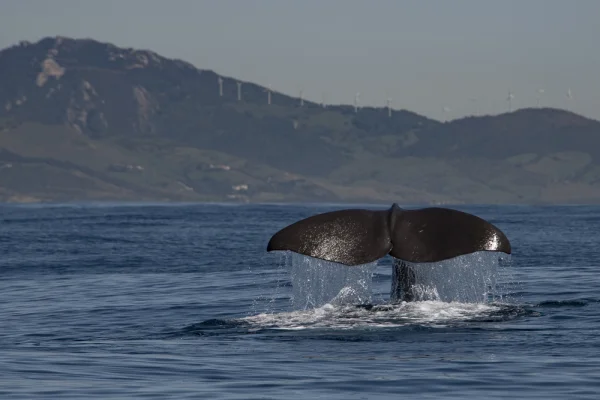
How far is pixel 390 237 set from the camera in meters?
15.8

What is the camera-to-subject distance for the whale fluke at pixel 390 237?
1552 centimetres

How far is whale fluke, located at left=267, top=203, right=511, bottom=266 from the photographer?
1552 cm

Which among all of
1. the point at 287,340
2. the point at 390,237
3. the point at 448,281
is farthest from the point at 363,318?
the point at 448,281

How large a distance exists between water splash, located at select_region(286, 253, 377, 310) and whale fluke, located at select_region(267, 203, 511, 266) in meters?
1.75

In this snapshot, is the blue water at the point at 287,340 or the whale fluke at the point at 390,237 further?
the whale fluke at the point at 390,237

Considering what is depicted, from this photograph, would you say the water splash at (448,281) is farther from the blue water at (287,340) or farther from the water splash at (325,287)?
the water splash at (325,287)

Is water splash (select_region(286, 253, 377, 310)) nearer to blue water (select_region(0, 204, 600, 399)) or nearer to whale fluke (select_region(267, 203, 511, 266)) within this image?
blue water (select_region(0, 204, 600, 399))

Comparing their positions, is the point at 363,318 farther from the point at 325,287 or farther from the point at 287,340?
the point at 325,287

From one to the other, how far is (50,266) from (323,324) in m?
19.0

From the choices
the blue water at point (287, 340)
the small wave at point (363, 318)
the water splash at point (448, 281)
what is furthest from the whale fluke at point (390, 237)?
the small wave at point (363, 318)

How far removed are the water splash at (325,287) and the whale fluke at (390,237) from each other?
69.0 inches

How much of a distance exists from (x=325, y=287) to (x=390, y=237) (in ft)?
25.6

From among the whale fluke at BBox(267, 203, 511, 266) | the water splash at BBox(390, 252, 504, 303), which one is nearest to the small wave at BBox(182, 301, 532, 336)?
the water splash at BBox(390, 252, 504, 303)

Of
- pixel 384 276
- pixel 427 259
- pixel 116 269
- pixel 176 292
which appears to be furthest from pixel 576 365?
pixel 116 269
